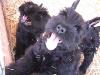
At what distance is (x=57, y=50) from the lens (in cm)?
213

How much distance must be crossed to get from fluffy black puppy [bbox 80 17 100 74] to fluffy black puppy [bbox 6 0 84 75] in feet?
1.65

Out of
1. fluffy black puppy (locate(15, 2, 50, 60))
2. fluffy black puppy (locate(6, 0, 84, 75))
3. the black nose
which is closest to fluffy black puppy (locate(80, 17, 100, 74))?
fluffy black puppy (locate(15, 2, 50, 60))

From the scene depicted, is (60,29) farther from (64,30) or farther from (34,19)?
(34,19)

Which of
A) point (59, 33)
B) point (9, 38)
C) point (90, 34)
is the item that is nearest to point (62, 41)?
point (59, 33)

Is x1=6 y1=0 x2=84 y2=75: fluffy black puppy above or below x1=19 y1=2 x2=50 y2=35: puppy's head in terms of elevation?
below

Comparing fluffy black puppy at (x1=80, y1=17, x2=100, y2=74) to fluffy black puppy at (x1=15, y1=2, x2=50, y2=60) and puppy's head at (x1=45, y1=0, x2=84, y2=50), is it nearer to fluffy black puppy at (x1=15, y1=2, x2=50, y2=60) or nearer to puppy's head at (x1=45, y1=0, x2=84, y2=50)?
fluffy black puppy at (x1=15, y1=2, x2=50, y2=60)

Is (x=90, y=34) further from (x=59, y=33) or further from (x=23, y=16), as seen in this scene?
(x=59, y=33)

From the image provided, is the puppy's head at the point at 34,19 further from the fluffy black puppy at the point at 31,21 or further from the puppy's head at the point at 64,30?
the puppy's head at the point at 64,30

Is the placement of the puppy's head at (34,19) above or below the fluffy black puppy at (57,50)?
above

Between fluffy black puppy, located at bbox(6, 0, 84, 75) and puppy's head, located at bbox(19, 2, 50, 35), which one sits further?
puppy's head, located at bbox(19, 2, 50, 35)

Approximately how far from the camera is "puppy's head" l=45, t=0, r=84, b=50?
6.56ft

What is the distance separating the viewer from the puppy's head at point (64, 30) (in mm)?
2000

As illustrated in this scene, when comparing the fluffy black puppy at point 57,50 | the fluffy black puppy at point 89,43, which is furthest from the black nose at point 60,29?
the fluffy black puppy at point 89,43

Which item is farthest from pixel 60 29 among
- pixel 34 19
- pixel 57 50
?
pixel 34 19
